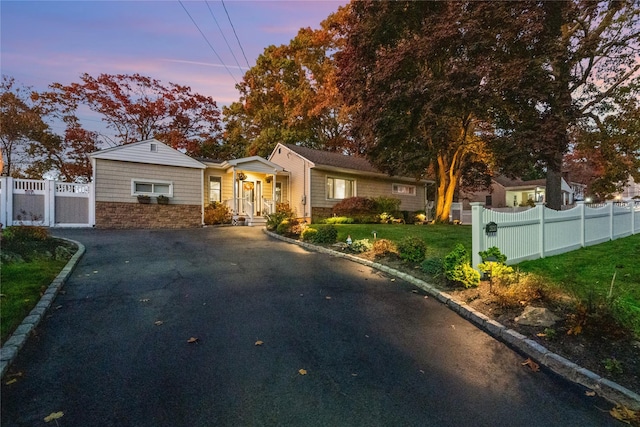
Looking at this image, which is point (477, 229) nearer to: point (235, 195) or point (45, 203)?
point (235, 195)

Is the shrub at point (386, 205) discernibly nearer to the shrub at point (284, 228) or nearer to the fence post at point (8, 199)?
the shrub at point (284, 228)

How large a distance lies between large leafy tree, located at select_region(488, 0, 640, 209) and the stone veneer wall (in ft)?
46.5

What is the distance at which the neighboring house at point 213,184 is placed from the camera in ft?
46.4

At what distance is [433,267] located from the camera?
260 inches

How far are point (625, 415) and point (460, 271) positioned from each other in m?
3.23

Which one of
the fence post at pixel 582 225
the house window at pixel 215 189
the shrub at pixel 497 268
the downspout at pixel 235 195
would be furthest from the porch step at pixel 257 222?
the fence post at pixel 582 225

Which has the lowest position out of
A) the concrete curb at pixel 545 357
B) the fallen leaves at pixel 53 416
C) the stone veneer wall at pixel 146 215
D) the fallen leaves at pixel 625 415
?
the fallen leaves at pixel 625 415

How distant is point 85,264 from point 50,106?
18.7 m

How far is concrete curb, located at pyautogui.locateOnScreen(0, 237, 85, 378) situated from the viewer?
3.07 meters

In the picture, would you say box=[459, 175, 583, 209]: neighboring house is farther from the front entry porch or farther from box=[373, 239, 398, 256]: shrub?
box=[373, 239, 398, 256]: shrub

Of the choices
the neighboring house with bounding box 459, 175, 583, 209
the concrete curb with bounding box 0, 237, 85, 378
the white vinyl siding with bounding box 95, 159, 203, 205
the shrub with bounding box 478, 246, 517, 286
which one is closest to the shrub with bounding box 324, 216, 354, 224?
the white vinyl siding with bounding box 95, 159, 203, 205

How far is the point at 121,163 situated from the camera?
14375 millimetres

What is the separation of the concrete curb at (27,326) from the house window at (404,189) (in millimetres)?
19315

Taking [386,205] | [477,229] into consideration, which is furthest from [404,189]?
[477,229]
